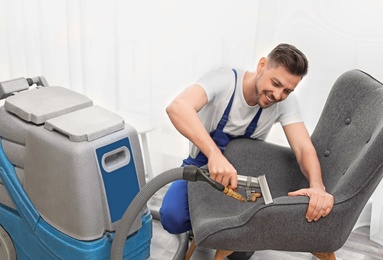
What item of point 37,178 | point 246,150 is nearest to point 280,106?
point 246,150

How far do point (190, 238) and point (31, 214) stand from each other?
0.71m

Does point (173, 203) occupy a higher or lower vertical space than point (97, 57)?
lower

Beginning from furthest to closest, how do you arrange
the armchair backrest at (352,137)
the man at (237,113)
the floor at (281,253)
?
1. the floor at (281,253)
2. the man at (237,113)
3. the armchair backrest at (352,137)

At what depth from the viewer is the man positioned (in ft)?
5.12

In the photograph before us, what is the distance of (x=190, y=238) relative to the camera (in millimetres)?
2090

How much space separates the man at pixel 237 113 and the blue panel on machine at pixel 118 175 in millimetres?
183

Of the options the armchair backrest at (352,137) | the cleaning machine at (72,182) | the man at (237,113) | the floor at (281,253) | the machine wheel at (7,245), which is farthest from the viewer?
the floor at (281,253)

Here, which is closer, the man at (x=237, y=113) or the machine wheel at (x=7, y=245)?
the man at (x=237, y=113)

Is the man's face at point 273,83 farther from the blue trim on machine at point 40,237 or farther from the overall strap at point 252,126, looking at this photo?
the blue trim on machine at point 40,237

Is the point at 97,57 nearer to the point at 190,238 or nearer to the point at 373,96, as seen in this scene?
the point at 190,238

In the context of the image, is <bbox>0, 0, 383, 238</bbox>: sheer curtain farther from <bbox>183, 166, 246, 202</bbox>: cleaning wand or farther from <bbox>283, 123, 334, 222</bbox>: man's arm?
<bbox>183, 166, 246, 202</bbox>: cleaning wand

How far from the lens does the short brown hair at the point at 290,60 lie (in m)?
1.58

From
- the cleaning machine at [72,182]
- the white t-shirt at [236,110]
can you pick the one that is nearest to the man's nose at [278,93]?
the white t-shirt at [236,110]

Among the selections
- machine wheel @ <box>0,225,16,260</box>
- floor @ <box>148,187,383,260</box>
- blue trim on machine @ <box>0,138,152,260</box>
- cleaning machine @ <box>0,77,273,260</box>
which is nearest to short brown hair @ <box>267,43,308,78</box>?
cleaning machine @ <box>0,77,273,260</box>
